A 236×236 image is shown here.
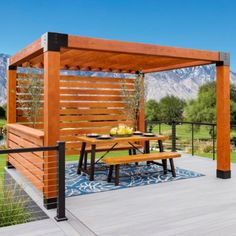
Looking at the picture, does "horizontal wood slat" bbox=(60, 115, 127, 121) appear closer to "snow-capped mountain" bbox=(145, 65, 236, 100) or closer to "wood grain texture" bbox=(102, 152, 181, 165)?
"wood grain texture" bbox=(102, 152, 181, 165)

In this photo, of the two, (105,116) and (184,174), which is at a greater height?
(105,116)

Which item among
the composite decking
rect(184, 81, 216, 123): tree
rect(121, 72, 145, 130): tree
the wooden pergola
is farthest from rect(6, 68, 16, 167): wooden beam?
rect(184, 81, 216, 123): tree

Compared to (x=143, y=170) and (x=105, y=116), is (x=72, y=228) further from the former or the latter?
(x=105, y=116)

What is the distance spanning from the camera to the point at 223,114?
5863 millimetres

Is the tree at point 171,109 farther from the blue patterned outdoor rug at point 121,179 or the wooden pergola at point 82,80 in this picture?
the blue patterned outdoor rug at point 121,179

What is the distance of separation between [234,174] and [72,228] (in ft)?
12.3

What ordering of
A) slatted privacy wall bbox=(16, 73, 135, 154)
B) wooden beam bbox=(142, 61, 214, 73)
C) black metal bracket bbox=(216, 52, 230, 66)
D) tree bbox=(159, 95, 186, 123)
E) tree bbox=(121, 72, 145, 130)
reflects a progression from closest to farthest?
black metal bracket bbox=(216, 52, 230, 66) → wooden beam bbox=(142, 61, 214, 73) → slatted privacy wall bbox=(16, 73, 135, 154) → tree bbox=(121, 72, 145, 130) → tree bbox=(159, 95, 186, 123)

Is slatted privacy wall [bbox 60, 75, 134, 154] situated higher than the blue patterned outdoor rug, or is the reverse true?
slatted privacy wall [bbox 60, 75, 134, 154]

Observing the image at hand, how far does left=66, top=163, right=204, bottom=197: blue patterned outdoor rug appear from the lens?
16.9 ft

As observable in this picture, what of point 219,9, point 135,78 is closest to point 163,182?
point 135,78

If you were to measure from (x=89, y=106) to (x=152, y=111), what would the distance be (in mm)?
27704

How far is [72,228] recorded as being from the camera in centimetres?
351

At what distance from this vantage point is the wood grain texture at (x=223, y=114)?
581cm

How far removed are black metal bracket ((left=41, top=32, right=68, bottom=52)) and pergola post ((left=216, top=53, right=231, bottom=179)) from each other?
2.94m
